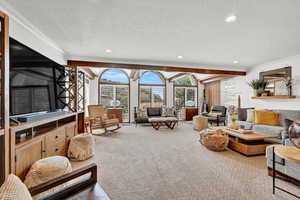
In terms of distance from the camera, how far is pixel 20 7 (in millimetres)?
1946

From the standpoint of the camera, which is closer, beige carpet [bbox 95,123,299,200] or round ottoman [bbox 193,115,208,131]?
beige carpet [bbox 95,123,299,200]

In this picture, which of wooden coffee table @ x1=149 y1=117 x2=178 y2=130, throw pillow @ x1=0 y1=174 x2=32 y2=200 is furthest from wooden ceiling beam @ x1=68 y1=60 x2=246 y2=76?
throw pillow @ x1=0 y1=174 x2=32 y2=200

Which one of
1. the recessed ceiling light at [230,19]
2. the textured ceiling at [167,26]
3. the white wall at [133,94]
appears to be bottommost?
the white wall at [133,94]

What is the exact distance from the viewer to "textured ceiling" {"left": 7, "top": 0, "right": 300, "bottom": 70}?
1.88m

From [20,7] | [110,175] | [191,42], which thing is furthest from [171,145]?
[20,7]

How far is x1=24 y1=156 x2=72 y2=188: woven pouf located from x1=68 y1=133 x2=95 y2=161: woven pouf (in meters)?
0.90

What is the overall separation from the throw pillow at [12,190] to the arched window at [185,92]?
7586mm

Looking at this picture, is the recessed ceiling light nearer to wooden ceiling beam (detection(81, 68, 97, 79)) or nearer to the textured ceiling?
the textured ceiling

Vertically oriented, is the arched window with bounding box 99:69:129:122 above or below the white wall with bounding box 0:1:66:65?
below

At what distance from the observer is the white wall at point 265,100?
398 cm

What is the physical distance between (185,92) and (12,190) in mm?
8054

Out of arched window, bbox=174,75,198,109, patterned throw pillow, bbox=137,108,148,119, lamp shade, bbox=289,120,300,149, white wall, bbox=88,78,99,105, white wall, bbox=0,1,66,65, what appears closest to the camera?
lamp shade, bbox=289,120,300,149

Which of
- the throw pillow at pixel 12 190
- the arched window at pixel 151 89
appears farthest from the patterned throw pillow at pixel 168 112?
the throw pillow at pixel 12 190

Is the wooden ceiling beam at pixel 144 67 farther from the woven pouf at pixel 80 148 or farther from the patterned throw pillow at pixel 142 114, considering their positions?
the woven pouf at pixel 80 148
